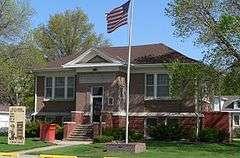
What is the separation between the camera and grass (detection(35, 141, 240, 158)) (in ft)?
88.8

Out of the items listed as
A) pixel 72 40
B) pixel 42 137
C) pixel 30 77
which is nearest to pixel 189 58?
pixel 42 137

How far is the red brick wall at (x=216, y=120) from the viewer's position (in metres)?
38.7

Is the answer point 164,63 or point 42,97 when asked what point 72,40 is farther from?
point 164,63

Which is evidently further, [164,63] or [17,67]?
[17,67]

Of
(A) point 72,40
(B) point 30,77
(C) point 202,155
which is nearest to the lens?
(C) point 202,155

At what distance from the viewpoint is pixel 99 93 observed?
1633 inches

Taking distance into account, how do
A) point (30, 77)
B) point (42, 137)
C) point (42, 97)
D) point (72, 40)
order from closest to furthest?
point (42, 137) → point (42, 97) → point (30, 77) → point (72, 40)

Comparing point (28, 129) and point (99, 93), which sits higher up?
point (99, 93)

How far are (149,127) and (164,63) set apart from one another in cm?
483

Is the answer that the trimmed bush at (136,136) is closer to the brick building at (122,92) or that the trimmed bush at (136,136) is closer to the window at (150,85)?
the brick building at (122,92)

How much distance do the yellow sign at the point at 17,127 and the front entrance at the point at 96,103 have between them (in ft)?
37.2

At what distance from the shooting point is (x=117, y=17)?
29.9m

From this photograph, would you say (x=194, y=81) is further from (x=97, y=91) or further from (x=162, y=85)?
(x=97, y=91)

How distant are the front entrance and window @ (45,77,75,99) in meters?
3.10
